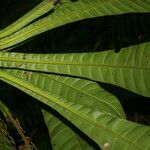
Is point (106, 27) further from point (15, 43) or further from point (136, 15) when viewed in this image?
point (15, 43)

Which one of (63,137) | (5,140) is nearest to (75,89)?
(63,137)

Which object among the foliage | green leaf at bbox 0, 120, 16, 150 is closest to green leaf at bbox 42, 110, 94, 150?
the foliage

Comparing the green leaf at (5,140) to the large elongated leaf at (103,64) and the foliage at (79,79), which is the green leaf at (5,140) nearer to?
the foliage at (79,79)

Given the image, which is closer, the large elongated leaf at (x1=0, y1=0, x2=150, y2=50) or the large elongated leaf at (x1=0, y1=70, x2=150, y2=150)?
the large elongated leaf at (x1=0, y1=70, x2=150, y2=150)

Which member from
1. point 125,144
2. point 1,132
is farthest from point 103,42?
point 125,144

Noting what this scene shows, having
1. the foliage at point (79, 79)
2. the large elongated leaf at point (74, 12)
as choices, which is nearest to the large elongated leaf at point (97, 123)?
the foliage at point (79, 79)

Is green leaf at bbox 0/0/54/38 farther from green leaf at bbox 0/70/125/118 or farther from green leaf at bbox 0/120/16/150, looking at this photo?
green leaf at bbox 0/120/16/150
